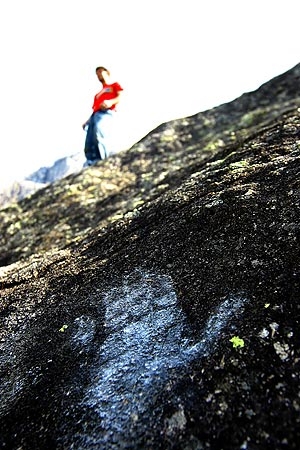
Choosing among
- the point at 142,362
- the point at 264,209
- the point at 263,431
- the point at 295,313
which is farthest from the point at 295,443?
the point at 264,209

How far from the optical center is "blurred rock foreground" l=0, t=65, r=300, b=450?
3729 millimetres

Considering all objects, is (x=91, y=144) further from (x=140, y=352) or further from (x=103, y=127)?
(x=140, y=352)

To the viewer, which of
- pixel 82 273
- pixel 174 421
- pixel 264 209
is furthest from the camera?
pixel 82 273

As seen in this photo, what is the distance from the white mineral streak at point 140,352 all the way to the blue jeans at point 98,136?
1268 centimetres

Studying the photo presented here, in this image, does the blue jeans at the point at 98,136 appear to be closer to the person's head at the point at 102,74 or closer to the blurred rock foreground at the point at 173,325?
the person's head at the point at 102,74

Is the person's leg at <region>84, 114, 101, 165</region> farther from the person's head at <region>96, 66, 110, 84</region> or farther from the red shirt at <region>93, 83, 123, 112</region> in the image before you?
the person's head at <region>96, 66, 110, 84</region>

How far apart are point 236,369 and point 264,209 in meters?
2.95

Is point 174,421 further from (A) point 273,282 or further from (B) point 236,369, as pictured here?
(A) point 273,282

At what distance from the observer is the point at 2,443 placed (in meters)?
4.33

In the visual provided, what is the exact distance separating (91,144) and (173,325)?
14957 millimetres

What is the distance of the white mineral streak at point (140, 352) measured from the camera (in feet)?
13.3

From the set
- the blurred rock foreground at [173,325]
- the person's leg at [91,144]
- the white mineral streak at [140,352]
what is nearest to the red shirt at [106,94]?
the person's leg at [91,144]

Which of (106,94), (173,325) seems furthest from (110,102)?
(173,325)

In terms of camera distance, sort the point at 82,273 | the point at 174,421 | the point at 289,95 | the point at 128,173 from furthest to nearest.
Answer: the point at 289,95, the point at 128,173, the point at 82,273, the point at 174,421
